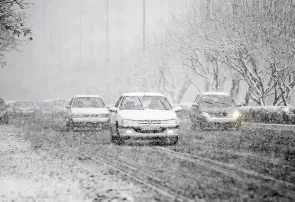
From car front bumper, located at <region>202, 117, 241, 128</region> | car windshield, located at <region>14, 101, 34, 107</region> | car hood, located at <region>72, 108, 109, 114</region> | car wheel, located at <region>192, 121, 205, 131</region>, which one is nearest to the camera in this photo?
car front bumper, located at <region>202, 117, 241, 128</region>

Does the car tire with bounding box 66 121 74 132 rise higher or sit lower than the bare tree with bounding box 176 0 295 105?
lower

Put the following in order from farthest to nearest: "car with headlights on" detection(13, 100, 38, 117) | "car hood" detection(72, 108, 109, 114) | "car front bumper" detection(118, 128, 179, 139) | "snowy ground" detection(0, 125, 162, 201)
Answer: "car with headlights on" detection(13, 100, 38, 117) < "car hood" detection(72, 108, 109, 114) < "car front bumper" detection(118, 128, 179, 139) < "snowy ground" detection(0, 125, 162, 201)

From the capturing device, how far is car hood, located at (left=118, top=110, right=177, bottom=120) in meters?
15.7

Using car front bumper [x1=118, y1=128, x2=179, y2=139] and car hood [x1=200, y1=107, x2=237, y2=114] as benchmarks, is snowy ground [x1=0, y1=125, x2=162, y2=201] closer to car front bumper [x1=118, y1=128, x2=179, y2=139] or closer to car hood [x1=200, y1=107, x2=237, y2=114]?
car front bumper [x1=118, y1=128, x2=179, y2=139]

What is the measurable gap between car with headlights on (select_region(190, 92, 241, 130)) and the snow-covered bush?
339cm

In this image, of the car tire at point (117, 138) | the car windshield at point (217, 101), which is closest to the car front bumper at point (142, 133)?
the car tire at point (117, 138)

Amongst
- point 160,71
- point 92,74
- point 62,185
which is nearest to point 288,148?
point 62,185

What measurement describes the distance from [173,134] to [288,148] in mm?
3266

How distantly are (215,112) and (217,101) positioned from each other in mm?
1472

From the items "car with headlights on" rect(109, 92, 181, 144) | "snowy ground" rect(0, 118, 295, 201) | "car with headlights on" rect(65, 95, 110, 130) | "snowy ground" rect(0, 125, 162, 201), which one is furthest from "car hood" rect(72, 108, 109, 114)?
"snowy ground" rect(0, 125, 162, 201)

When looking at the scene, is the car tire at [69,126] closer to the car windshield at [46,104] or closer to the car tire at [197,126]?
the car tire at [197,126]

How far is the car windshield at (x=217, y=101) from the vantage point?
2369cm

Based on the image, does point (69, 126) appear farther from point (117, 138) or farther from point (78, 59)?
point (78, 59)

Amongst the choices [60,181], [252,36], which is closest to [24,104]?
[252,36]
